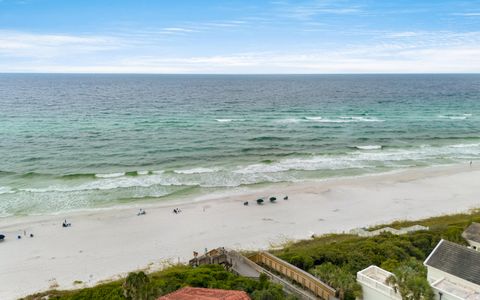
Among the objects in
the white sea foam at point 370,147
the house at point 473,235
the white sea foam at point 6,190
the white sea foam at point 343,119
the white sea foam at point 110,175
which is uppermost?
the white sea foam at point 343,119

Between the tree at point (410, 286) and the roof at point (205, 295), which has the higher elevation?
the tree at point (410, 286)

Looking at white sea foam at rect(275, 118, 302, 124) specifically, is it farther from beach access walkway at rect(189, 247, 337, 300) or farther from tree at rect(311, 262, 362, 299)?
tree at rect(311, 262, 362, 299)

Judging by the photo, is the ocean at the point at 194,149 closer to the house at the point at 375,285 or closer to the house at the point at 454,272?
the house at the point at 375,285

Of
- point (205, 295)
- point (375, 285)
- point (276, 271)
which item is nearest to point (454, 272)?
point (375, 285)

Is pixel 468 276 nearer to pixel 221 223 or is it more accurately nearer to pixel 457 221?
pixel 457 221

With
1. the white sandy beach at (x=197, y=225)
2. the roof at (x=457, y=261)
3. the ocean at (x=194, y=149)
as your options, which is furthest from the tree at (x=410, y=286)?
the ocean at (x=194, y=149)

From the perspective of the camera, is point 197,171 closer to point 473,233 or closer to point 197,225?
point 197,225

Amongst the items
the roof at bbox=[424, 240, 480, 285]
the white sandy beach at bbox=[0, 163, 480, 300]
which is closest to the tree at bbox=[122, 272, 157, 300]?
the white sandy beach at bbox=[0, 163, 480, 300]

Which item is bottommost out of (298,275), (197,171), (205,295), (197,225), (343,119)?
(197,225)
